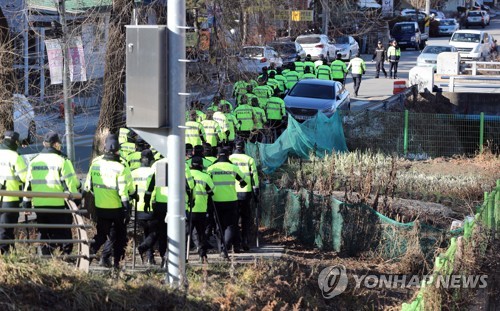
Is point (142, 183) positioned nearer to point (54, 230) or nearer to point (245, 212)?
point (54, 230)

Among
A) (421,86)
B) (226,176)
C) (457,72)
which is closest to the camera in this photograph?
(226,176)

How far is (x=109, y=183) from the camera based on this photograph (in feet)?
37.5

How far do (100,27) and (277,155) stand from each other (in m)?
5.88

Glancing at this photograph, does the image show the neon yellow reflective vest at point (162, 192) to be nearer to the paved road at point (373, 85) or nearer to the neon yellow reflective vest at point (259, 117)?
the neon yellow reflective vest at point (259, 117)

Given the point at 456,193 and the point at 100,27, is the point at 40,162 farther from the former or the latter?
the point at 456,193

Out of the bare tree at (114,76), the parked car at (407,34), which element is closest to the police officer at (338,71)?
the bare tree at (114,76)

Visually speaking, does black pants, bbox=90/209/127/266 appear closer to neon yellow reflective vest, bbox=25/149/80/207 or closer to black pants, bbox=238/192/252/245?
neon yellow reflective vest, bbox=25/149/80/207

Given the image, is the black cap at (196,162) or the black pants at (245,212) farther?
the black pants at (245,212)

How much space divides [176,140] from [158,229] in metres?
3.65

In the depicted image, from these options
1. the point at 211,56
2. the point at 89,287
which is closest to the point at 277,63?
the point at 211,56

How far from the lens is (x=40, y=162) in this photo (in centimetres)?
1110

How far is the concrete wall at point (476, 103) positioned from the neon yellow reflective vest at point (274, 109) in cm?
908

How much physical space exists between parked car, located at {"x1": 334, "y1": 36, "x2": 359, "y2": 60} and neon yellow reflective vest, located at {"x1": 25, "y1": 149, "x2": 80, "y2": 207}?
38813 mm

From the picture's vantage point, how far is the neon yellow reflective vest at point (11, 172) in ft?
37.2
